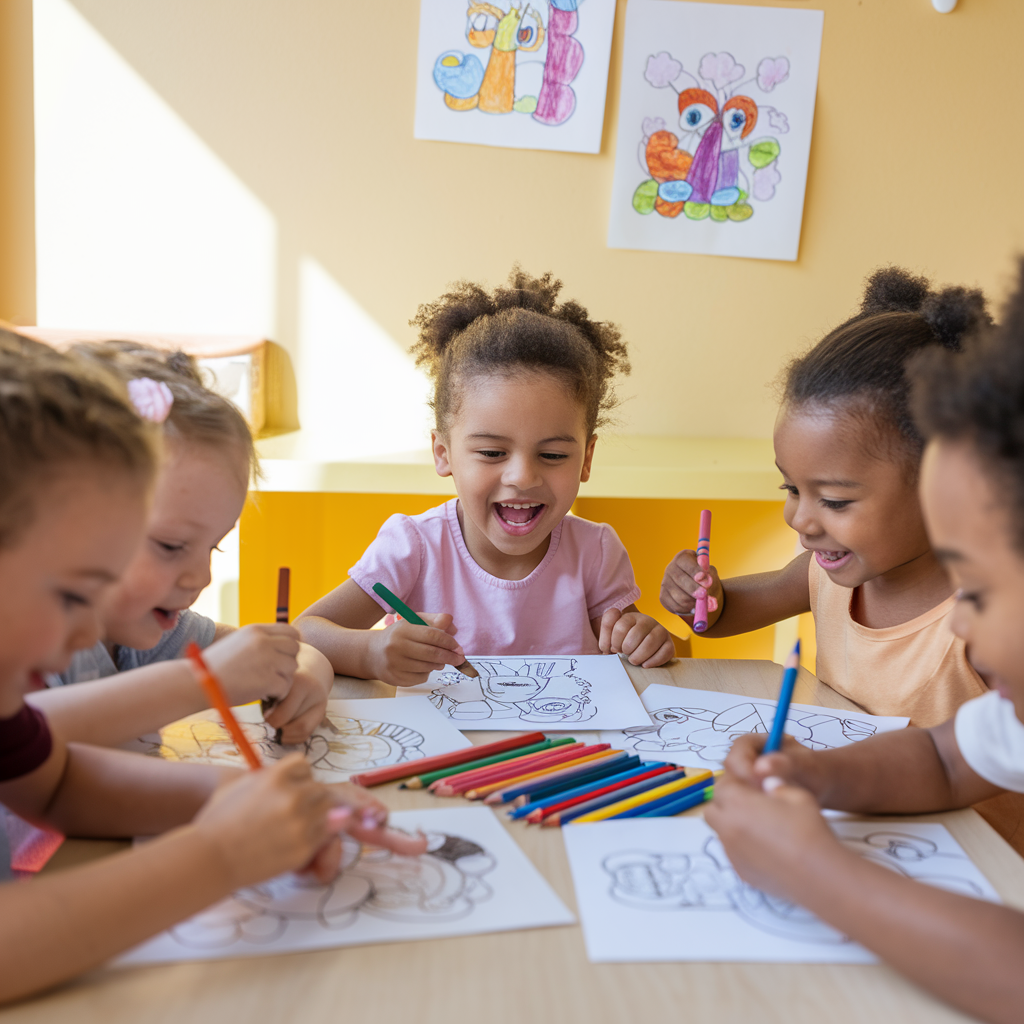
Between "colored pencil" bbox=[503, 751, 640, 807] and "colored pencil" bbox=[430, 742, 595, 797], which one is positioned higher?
"colored pencil" bbox=[503, 751, 640, 807]

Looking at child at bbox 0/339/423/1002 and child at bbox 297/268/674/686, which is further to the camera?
child at bbox 297/268/674/686

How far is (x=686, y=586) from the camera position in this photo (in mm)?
1217

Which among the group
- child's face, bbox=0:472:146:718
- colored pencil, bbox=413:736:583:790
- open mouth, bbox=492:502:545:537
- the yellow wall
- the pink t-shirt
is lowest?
the pink t-shirt

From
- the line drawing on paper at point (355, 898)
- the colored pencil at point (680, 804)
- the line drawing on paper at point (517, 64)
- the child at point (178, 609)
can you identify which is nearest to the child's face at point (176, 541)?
the child at point (178, 609)

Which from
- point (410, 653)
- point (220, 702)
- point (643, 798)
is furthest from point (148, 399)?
point (643, 798)

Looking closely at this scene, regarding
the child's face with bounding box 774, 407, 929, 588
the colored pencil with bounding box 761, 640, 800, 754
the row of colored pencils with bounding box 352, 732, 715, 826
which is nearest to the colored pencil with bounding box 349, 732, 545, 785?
the row of colored pencils with bounding box 352, 732, 715, 826

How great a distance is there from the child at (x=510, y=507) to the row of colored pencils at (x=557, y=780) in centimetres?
37

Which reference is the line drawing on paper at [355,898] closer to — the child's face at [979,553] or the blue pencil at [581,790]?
the blue pencil at [581,790]

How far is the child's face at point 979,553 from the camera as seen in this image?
495 millimetres

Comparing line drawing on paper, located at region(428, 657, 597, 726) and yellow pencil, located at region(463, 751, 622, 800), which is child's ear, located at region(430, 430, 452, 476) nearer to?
line drawing on paper, located at region(428, 657, 597, 726)

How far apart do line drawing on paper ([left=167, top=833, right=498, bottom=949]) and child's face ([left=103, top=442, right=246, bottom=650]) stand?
1.09ft

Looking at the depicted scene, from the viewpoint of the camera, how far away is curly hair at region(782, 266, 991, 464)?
102cm

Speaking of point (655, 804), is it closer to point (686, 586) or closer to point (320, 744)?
point (320, 744)

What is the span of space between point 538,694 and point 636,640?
0.58 ft
